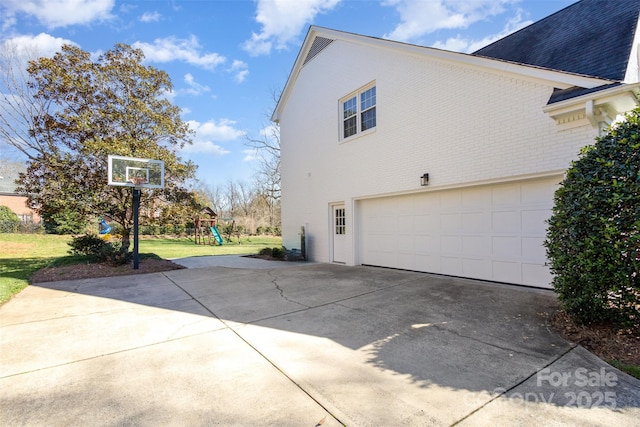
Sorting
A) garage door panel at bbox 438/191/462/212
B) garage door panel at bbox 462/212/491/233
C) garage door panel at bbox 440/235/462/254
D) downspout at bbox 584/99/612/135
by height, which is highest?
downspout at bbox 584/99/612/135

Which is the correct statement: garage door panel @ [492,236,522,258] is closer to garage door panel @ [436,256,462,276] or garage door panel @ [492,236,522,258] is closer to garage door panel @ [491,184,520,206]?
garage door panel @ [491,184,520,206]

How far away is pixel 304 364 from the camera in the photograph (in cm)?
295

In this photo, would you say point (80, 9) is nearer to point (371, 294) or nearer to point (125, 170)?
point (125, 170)

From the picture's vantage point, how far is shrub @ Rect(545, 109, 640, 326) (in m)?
3.12

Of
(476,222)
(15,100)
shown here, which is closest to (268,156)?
(15,100)

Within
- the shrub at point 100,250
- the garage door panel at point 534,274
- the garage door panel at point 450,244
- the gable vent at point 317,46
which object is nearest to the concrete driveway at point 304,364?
the garage door panel at point 534,274

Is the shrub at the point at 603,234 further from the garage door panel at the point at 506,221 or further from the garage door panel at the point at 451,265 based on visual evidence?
the garage door panel at the point at 451,265

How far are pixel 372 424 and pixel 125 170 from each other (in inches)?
368

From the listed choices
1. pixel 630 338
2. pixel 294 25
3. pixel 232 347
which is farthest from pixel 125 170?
pixel 630 338

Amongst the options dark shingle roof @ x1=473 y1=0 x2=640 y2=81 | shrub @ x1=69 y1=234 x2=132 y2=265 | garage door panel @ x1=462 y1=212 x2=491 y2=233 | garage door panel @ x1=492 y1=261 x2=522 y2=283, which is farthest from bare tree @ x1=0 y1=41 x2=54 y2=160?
dark shingle roof @ x1=473 y1=0 x2=640 y2=81

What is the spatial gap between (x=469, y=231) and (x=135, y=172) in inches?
360

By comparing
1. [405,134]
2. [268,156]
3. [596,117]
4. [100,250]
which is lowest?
[100,250]

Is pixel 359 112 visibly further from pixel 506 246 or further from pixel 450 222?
pixel 506 246

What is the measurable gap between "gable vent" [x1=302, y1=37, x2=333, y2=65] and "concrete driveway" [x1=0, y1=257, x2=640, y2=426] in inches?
363
